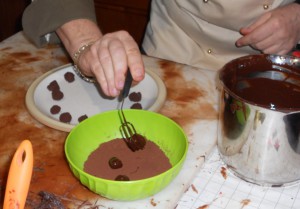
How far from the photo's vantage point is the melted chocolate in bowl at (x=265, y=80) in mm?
688

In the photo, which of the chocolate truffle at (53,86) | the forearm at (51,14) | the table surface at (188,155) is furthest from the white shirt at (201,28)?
the chocolate truffle at (53,86)

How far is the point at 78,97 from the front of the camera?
0.95 metres

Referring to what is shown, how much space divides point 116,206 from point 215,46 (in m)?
0.62

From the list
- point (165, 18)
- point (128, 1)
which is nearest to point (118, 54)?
point (165, 18)

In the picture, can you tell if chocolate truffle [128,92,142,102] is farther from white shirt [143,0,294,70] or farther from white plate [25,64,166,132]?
white shirt [143,0,294,70]

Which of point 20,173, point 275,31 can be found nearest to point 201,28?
point 275,31

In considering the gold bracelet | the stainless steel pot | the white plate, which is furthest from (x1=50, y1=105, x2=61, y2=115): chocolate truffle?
the stainless steel pot

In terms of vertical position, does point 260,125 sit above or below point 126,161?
above

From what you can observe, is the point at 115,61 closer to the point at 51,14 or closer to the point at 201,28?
the point at 51,14

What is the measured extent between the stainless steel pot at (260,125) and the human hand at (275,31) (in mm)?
239

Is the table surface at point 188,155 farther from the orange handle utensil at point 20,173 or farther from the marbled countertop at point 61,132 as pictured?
the orange handle utensil at point 20,173

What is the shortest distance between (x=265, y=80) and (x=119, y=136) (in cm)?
27

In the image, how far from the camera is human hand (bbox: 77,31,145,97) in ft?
2.52

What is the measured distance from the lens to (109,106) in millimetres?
927
